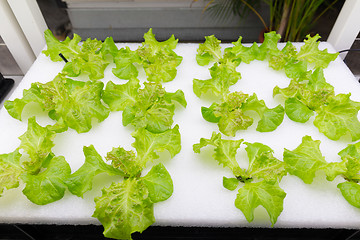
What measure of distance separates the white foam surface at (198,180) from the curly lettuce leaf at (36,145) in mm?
40

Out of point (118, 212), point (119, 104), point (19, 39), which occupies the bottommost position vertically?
point (118, 212)

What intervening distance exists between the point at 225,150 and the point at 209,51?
0.39m

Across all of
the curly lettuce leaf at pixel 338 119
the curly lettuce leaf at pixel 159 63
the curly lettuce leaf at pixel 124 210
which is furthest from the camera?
the curly lettuce leaf at pixel 159 63

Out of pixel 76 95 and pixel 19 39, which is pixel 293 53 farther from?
pixel 19 39

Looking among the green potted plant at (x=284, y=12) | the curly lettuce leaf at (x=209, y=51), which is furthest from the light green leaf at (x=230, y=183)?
the green potted plant at (x=284, y=12)

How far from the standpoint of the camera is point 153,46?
0.87 meters

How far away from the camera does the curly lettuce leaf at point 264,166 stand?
1.85 ft

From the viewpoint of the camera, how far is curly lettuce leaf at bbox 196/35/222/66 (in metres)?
0.86

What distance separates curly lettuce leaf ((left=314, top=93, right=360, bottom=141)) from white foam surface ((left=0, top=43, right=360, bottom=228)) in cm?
2

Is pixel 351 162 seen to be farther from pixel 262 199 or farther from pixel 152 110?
pixel 152 110


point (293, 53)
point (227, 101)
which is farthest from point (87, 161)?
point (293, 53)

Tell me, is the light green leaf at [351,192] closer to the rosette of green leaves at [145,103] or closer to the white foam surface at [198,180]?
the white foam surface at [198,180]

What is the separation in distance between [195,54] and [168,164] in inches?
17.5

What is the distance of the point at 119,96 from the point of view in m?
0.73
